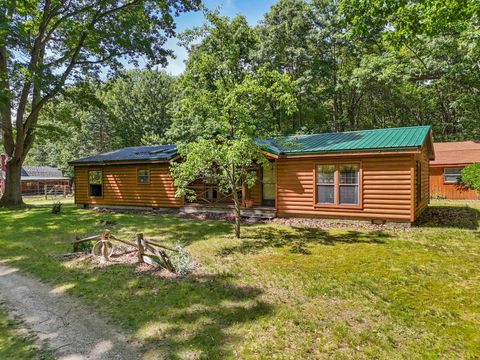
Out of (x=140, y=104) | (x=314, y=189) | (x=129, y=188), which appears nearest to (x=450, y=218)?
(x=314, y=189)

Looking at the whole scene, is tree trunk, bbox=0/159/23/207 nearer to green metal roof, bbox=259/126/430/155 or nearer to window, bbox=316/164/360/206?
green metal roof, bbox=259/126/430/155

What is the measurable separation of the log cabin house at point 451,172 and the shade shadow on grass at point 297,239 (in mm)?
14629

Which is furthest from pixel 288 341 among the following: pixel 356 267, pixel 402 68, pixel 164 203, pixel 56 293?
pixel 402 68

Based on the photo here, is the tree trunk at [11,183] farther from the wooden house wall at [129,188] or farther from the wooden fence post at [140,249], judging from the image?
the wooden fence post at [140,249]

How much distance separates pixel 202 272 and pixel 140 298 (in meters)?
1.61

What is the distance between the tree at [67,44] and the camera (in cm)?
1669

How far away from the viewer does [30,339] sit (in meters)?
4.16

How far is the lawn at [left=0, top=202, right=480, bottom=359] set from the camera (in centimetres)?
396

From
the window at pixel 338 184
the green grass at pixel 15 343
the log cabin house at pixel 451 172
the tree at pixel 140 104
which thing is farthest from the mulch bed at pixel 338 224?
the tree at pixel 140 104

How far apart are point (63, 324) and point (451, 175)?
965 inches

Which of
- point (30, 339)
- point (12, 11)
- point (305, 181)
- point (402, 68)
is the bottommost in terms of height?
point (30, 339)

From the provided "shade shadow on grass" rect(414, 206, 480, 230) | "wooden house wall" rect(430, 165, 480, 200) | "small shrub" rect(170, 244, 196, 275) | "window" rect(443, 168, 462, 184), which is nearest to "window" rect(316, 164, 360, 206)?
"shade shadow on grass" rect(414, 206, 480, 230)

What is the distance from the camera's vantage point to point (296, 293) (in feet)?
18.1

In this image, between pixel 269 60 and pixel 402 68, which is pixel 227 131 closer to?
pixel 402 68
